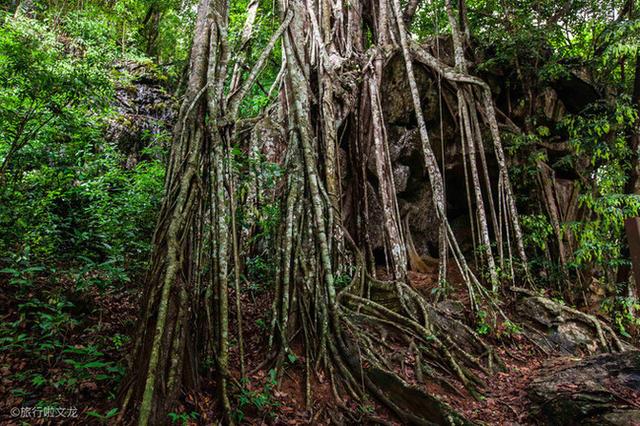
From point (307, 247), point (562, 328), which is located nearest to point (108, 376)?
point (307, 247)

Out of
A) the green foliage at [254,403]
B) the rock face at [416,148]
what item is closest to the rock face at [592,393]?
the green foliage at [254,403]

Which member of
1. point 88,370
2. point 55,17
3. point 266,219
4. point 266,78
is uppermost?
point 55,17

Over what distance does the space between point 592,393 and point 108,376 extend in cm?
361

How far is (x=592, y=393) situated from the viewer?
3002 mm

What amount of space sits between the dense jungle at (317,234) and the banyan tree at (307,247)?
24 millimetres

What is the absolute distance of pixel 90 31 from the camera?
6.65 m

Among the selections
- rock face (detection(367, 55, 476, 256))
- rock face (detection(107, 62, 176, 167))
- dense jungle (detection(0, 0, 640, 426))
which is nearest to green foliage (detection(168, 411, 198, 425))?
dense jungle (detection(0, 0, 640, 426))

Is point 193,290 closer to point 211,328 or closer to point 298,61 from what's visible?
point 211,328

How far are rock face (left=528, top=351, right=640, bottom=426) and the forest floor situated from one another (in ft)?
0.44

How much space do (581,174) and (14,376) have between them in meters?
8.26

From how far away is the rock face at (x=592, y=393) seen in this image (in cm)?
279

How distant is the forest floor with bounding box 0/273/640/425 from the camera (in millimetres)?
2574

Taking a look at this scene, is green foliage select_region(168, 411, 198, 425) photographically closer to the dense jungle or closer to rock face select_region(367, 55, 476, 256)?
the dense jungle

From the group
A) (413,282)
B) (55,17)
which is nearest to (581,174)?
(413,282)
